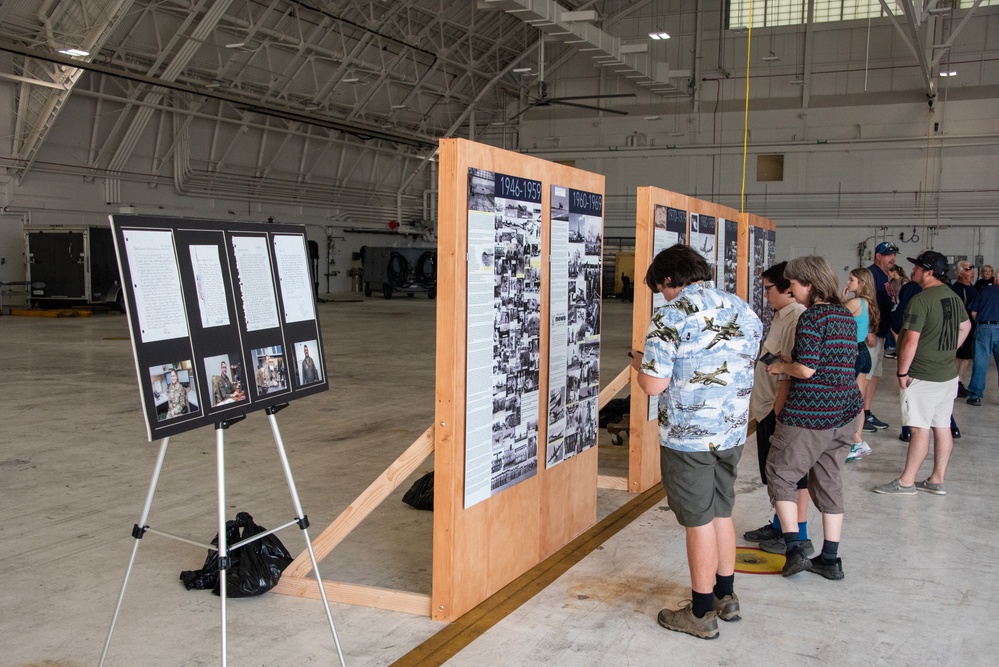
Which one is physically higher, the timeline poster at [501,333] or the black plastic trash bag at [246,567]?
the timeline poster at [501,333]

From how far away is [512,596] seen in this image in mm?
3883

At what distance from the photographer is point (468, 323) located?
3529 mm

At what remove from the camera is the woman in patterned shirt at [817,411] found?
3924 mm

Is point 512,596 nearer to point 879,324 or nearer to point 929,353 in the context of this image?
point 929,353

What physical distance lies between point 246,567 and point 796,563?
2584mm

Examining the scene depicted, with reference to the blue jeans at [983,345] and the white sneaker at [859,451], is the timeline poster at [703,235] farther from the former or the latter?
the blue jeans at [983,345]

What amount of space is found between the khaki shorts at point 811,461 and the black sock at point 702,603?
0.92 metres

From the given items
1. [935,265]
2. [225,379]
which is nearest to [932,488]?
[935,265]

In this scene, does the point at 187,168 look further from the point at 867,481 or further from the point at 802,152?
the point at 867,481

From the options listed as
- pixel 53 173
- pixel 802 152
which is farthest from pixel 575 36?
pixel 53 173

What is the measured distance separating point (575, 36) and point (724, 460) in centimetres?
1887

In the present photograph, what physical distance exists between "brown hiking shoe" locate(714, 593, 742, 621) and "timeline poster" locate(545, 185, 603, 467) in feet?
3.63

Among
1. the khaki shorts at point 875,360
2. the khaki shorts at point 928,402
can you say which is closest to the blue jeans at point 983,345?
the khaki shorts at point 875,360

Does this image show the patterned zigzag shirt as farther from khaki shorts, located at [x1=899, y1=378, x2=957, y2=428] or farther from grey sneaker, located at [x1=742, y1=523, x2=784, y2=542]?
khaki shorts, located at [x1=899, y1=378, x2=957, y2=428]
